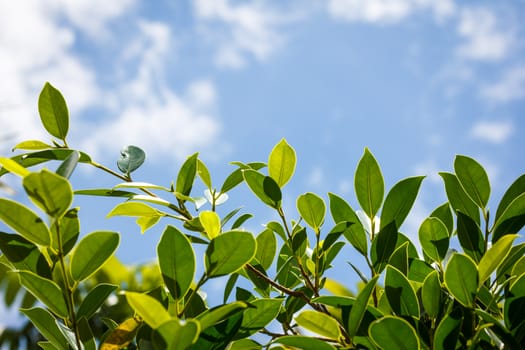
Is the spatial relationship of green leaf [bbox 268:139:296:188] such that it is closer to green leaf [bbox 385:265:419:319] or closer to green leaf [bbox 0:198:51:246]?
green leaf [bbox 385:265:419:319]

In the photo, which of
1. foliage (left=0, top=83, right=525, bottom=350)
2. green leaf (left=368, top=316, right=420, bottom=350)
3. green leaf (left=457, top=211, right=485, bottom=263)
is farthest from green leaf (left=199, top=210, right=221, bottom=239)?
green leaf (left=457, top=211, right=485, bottom=263)

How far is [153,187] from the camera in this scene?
2.70 ft

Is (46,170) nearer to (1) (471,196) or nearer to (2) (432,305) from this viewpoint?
(2) (432,305)

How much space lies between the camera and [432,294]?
2.25 ft

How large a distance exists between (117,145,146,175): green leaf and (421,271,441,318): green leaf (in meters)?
0.49

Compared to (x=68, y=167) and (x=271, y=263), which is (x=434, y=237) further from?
(x=68, y=167)

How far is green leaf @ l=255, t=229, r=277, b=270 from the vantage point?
91cm

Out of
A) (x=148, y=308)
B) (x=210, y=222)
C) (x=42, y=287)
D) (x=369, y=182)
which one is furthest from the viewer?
(x=369, y=182)

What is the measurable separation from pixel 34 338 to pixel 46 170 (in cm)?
531

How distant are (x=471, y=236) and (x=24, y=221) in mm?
603

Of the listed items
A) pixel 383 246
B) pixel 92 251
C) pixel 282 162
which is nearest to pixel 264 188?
pixel 282 162

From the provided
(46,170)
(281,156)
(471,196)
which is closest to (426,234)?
(471,196)

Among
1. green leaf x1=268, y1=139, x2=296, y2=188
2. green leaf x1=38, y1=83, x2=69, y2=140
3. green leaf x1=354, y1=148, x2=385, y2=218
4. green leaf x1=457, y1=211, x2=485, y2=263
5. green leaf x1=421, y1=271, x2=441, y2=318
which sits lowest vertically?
Answer: green leaf x1=421, y1=271, x2=441, y2=318

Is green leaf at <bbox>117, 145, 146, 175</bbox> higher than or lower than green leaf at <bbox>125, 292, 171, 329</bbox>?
higher
